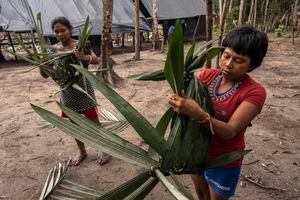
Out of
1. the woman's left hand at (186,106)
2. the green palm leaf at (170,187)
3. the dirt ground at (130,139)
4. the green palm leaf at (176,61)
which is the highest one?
the green palm leaf at (176,61)

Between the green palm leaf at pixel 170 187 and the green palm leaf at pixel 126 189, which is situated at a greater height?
the green palm leaf at pixel 170 187

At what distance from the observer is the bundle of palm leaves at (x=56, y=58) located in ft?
7.80

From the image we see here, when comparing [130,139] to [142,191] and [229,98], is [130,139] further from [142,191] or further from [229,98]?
[142,191]

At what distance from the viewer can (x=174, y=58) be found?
1.07 meters

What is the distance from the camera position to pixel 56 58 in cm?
241

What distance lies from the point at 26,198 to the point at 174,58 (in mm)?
2199

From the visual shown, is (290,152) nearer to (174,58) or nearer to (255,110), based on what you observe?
(255,110)

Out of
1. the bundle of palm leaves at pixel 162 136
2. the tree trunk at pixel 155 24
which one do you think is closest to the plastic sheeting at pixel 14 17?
the tree trunk at pixel 155 24

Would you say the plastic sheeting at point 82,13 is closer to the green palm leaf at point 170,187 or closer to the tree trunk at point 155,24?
the tree trunk at point 155,24

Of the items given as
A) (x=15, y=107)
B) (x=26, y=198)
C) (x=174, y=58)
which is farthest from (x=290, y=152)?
(x=15, y=107)

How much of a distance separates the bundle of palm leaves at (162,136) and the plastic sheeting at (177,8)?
12673 millimetres

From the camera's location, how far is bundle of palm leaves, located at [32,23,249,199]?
113cm

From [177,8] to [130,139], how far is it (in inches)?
472

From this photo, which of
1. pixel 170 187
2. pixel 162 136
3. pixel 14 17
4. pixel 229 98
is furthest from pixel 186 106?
pixel 14 17
